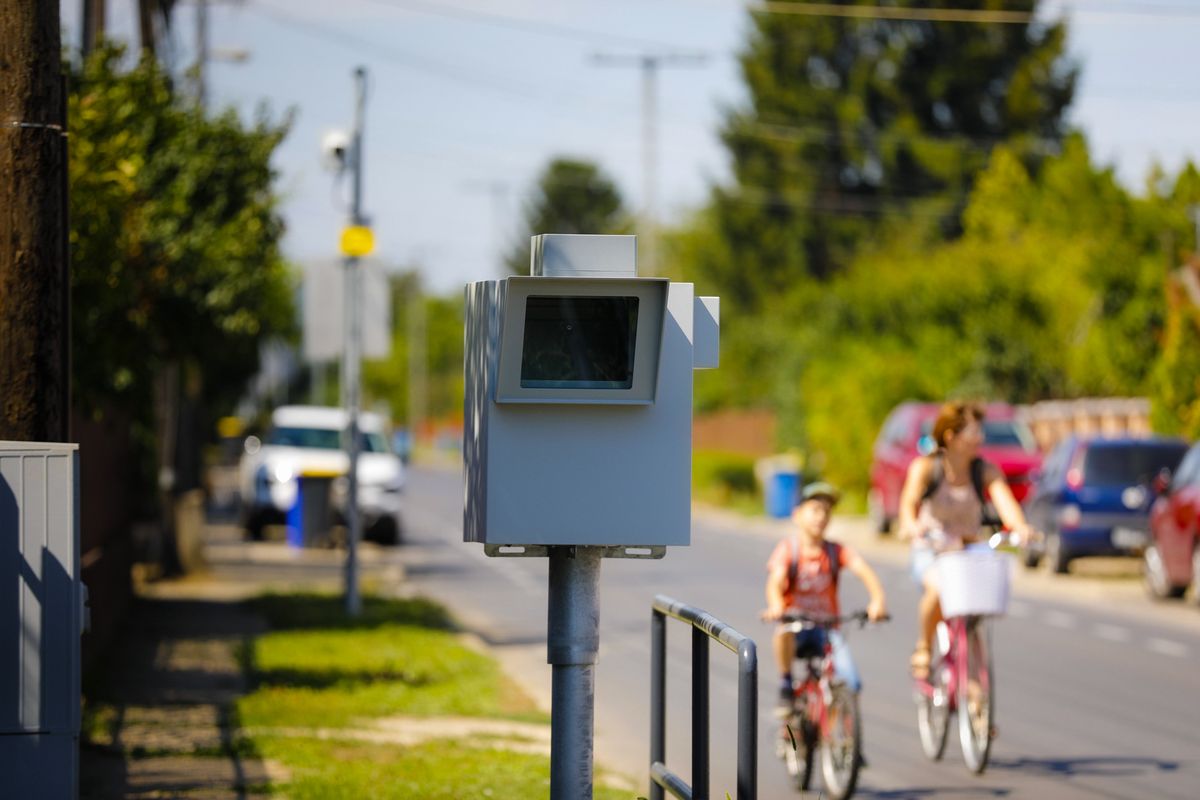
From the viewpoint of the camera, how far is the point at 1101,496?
23672 mm

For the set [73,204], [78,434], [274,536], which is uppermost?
[73,204]

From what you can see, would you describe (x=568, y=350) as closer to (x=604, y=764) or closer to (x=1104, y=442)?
(x=604, y=764)

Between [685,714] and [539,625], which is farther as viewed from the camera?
[539,625]

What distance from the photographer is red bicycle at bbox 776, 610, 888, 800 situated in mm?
9391

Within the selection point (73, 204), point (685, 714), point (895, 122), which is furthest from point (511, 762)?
point (895, 122)

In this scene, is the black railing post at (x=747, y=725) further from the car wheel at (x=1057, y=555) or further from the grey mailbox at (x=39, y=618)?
the car wheel at (x=1057, y=555)

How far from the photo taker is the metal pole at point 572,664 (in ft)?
19.6

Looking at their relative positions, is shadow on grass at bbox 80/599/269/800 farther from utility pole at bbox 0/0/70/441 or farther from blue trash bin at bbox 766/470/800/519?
blue trash bin at bbox 766/470/800/519

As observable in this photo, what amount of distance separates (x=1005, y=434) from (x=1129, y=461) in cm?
671

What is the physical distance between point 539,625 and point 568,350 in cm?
1318

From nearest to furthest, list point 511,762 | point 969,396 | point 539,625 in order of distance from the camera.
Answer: point 511,762
point 539,625
point 969,396

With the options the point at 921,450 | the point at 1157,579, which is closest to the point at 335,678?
the point at 1157,579

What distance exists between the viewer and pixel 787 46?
67.9 meters

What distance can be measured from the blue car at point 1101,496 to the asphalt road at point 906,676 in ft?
1.57
